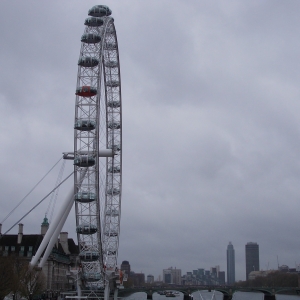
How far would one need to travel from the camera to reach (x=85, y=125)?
46406 millimetres

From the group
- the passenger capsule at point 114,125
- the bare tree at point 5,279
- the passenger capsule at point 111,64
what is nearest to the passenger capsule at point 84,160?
the bare tree at point 5,279

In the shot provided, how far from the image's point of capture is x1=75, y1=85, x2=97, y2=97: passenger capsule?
A: 46.7m

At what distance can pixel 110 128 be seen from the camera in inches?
2329

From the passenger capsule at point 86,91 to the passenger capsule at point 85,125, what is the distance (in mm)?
2341

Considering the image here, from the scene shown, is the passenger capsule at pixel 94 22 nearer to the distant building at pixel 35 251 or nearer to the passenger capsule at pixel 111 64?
the passenger capsule at pixel 111 64

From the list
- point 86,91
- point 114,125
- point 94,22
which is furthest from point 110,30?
point 114,125

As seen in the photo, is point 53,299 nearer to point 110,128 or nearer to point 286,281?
point 110,128

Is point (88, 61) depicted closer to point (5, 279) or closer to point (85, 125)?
point (85, 125)

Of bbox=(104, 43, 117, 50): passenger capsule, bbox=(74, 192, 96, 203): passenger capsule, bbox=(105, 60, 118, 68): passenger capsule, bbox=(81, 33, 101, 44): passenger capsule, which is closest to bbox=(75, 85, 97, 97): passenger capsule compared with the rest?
bbox=(81, 33, 101, 44): passenger capsule

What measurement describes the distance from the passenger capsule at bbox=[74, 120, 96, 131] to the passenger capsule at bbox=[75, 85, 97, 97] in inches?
92.2

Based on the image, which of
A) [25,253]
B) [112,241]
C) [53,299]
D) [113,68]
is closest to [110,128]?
[113,68]

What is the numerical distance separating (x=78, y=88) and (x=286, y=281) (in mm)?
147649

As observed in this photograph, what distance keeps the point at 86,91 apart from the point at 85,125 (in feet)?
9.50

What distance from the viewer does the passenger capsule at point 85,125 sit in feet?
152
